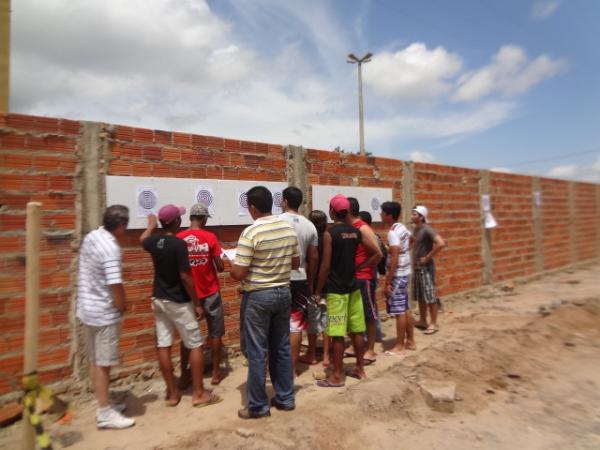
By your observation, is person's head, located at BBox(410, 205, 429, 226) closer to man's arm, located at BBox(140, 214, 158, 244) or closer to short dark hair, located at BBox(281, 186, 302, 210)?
short dark hair, located at BBox(281, 186, 302, 210)

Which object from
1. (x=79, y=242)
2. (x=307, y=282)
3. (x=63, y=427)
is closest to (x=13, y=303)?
(x=79, y=242)

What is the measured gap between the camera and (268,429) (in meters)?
3.03

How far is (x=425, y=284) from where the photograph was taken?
5.58 m

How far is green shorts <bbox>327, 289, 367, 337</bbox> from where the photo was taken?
3752 mm

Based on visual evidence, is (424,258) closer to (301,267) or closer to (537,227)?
(301,267)

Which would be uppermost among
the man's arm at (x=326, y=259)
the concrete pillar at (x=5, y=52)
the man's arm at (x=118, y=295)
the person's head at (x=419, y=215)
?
the concrete pillar at (x=5, y=52)

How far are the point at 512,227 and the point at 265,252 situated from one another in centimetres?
796

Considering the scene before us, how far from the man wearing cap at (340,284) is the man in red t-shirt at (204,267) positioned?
0.94 metres

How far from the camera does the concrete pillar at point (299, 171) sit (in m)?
5.12

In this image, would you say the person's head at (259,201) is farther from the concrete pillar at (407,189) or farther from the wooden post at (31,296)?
the concrete pillar at (407,189)

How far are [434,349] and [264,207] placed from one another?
283 cm

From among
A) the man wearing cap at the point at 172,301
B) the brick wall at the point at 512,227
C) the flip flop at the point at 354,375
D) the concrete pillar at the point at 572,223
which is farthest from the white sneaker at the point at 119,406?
the concrete pillar at the point at 572,223

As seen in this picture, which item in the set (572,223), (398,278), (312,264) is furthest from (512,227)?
Answer: (312,264)

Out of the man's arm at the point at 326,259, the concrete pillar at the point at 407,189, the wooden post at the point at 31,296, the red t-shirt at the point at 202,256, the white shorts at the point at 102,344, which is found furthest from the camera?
the concrete pillar at the point at 407,189
